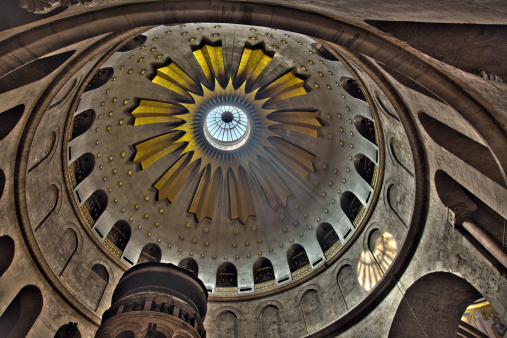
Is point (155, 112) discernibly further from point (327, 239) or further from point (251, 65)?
point (327, 239)

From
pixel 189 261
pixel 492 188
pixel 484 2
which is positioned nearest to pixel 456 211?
pixel 492 188

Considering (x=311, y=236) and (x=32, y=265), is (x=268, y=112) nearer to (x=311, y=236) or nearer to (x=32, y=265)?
(x=311, y=236)

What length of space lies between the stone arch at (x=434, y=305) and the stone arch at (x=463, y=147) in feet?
12.7

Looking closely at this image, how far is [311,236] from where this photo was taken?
691 inches

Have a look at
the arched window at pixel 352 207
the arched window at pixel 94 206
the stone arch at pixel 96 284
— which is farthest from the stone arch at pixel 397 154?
the stone arch at pixel 96 284

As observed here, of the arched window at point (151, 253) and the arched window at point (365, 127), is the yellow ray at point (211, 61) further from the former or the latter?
the arched window at point (151, 253)

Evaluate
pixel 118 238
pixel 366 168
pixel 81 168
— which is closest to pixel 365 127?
pixel 366 168

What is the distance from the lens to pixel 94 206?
52.2ft

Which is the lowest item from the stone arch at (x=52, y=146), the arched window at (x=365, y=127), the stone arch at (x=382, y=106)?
the stone arch at (x=52, y=146)

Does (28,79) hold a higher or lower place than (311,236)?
lower

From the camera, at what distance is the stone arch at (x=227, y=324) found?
15695mm

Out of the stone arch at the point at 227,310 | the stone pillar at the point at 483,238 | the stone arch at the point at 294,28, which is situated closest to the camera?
the stone arch at the point at 294,28

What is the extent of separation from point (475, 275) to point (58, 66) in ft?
39.9

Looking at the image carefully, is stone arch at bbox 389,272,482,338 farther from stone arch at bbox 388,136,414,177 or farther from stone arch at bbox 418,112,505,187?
stone arch at bbox 418,112,505,187
